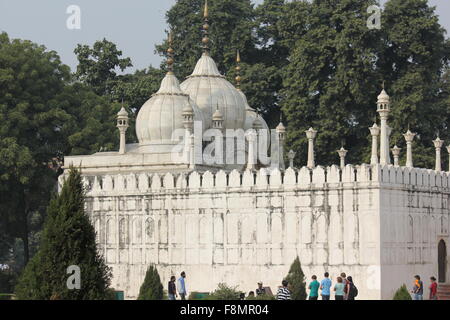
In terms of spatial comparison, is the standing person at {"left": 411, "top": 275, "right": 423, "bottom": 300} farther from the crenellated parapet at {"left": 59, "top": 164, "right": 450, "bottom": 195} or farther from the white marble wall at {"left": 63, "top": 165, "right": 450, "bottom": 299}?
the crenellated parapet at {"left": 59, "top": 164, "right": 450, "bottom": 195}

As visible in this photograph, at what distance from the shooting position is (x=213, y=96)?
159 ft

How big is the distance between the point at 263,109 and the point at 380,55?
29.6 ft

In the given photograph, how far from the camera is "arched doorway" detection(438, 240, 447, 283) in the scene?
41.4 m

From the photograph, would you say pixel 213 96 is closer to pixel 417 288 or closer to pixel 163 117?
pixel 163 117

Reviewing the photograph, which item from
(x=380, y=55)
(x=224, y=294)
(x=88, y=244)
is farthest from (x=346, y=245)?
(x=380, y=55)

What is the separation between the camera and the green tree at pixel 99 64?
63062 millimetres

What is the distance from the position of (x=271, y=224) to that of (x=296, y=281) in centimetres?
364

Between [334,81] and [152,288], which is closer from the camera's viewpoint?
[152,288]

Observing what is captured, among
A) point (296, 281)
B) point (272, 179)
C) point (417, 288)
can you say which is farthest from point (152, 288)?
point (417, 288)

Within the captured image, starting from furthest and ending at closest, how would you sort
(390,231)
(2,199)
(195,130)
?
1. (2,199)
2. (195,130)
3. (390,231)

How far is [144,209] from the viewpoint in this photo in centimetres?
4150

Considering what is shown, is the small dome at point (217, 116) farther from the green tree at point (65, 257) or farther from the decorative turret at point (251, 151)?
the green tree at point (65, 257)

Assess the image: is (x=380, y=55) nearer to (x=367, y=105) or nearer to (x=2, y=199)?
(x=367, y=105)

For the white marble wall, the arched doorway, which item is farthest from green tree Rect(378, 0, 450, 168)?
the white marble wall
